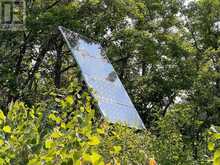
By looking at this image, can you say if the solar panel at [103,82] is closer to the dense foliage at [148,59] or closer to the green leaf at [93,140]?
the dense foliage at [148,59]

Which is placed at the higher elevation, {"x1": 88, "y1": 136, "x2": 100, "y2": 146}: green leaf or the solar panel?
the solar panel

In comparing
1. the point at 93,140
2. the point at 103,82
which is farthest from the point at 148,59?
the point at 93,140

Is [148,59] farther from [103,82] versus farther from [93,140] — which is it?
[93,140]

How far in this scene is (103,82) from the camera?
14609mm

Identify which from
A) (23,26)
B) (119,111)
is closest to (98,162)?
(119,111)

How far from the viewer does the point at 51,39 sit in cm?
2158

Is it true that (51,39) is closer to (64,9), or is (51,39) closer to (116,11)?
(64,9)

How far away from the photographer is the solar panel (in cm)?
1285

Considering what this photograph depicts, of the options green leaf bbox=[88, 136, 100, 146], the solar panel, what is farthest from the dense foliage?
green leaf bbox=[88, 136, 100, 146]

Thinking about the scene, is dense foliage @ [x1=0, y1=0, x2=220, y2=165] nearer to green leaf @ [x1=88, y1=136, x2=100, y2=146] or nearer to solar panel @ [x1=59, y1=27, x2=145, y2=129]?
solar panel @ [x1=59, y1=27, x2=145, y2=129]

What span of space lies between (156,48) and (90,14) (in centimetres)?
389

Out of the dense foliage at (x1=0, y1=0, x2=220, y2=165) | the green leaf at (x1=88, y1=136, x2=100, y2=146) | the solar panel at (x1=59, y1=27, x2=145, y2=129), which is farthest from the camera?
the dense foliage at (x1=0, y1=0, x2=220, y2=165)

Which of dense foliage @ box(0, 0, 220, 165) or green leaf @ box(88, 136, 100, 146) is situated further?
dense foliage @ box(0, 0, 220, 165)

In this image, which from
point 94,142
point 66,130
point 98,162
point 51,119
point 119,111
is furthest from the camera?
point 119,111
